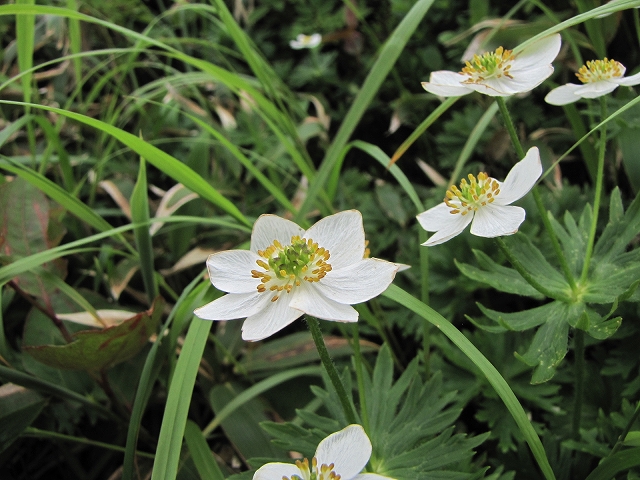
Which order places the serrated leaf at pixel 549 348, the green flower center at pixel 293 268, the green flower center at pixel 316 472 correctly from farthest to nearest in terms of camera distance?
the serrated leaf at pixel 549 348
the green flower center at pixel 293 268
the green flower center at pixel 316 472

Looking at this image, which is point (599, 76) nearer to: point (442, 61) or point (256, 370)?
point (256, 370)

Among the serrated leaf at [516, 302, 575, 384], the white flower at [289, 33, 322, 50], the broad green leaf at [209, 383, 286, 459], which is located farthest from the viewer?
the white flower at [289, 33, 322, 50]

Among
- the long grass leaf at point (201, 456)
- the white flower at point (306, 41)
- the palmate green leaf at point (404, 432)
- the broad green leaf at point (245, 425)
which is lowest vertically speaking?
the broad green leaf at point (245, 425)

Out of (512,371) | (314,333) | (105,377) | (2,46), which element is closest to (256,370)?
(105,377)

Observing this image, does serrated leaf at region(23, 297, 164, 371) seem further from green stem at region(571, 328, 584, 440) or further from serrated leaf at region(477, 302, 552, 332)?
green stem at region(571, 328, 584, 440)

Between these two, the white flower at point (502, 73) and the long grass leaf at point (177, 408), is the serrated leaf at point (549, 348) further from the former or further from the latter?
the long grass leaf at point (177, 408)

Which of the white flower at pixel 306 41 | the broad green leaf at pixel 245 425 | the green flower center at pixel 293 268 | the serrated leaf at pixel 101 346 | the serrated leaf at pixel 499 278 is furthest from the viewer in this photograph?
the white flower at pixel 306 41

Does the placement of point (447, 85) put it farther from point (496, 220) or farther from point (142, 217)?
point (142, 217)

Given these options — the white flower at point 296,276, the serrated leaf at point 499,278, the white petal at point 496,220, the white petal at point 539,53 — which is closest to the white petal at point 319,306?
the white flower at point 296,276

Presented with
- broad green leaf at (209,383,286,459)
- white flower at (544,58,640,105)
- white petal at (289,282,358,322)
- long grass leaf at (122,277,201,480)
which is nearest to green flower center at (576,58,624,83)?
white flower at (544,58,640,105)
